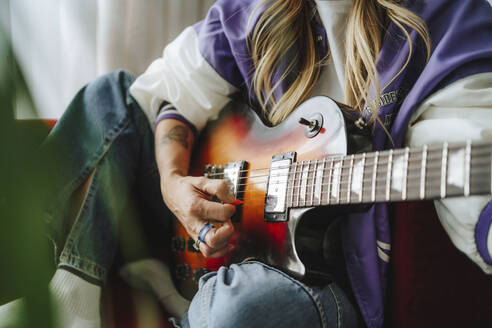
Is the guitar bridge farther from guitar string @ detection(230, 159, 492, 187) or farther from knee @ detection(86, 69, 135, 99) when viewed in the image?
knee @ detection(86, 69, 135, 99)

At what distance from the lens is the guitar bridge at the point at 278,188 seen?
1.94 feet

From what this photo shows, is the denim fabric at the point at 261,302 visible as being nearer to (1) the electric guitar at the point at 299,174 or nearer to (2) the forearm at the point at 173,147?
(1) the electric guitar at the point at 299,174

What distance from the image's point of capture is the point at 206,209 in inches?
26.3

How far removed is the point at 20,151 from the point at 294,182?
47 centimetres

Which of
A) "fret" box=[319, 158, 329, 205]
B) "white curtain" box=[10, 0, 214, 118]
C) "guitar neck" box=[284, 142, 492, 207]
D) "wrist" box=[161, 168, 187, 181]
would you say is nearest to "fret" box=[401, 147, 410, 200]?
"guitar neck" box=[284, 142, 492, 207]

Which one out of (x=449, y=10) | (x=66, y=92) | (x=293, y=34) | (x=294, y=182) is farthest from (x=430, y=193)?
(x=66, y=92)

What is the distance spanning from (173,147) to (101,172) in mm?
168

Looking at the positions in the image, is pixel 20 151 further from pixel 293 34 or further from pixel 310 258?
pixel 293 34

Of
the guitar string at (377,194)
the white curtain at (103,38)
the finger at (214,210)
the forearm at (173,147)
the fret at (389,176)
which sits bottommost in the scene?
the finger at (214,210)

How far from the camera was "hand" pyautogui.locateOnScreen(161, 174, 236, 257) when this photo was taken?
645 millimetres

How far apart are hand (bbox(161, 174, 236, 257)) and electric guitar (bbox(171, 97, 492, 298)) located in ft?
0.13

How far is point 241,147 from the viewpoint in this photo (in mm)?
752

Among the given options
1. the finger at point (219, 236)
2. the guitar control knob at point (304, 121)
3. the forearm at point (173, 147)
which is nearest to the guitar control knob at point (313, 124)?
the guitar control knob at point (304, 121)

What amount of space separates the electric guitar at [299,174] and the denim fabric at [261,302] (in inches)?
1.5
